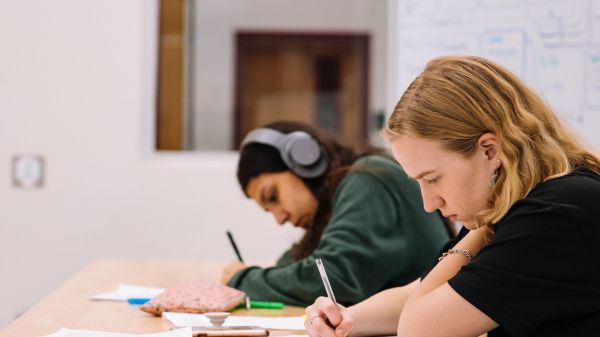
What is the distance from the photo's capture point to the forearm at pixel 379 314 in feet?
5.36

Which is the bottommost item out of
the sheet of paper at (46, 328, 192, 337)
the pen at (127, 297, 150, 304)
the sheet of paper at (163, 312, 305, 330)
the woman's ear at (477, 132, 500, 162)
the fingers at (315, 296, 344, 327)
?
the pen at (127, 297, 150, 304)

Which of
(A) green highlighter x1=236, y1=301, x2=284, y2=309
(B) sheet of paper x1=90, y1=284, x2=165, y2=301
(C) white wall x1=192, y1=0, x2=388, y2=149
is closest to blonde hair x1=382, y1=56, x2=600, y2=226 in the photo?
(A) green highlighter x1=236, y1=301, x2=284, y2=309

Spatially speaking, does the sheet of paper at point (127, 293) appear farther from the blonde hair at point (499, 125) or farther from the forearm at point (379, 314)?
the blonde hair at point (499, 125)

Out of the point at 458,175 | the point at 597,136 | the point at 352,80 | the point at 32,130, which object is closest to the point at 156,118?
the point at 32,130

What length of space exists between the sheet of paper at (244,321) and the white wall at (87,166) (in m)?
1.91

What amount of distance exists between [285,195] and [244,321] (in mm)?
489

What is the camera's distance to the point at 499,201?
1282mm

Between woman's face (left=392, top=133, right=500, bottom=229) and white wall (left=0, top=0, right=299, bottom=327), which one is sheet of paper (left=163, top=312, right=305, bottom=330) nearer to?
woman's face (left=392, top=133, right=500, bottom=229)

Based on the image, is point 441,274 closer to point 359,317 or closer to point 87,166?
point 359,317

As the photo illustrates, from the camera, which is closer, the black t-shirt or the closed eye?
the black t-shirt

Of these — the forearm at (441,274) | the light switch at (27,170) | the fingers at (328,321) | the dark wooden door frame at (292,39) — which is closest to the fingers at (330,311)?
the fingers at (328,321)

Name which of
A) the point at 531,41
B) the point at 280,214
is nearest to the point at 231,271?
the point at 280,214

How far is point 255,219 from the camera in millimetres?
3754

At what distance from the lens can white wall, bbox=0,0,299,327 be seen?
3.65 meters
